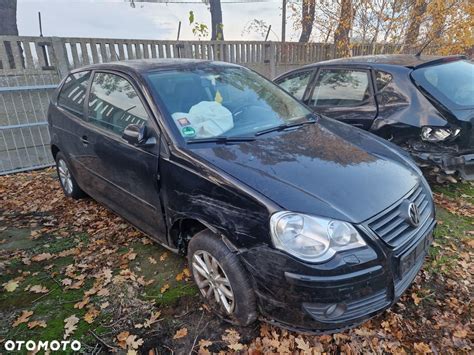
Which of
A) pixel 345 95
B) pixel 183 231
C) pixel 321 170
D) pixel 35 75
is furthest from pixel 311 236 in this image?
pixel 35 75

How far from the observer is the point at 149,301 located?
2654 millimetres

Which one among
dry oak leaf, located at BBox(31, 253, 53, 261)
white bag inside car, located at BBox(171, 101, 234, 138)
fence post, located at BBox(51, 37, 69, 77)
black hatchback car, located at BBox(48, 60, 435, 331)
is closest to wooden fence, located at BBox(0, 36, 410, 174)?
fence post, located at BBox(51, 37, 69, 77)

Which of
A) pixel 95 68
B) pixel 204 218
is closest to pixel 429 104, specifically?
pixel 204 218

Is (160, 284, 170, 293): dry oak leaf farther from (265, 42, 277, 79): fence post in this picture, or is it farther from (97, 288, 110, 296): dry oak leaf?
(265, 42, 277, 79): fence post

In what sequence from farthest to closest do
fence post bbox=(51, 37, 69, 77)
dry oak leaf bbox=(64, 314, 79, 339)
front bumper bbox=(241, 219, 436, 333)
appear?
fence post bbox=(51, 37, 69, 77) < dry oak leaf bbox=(64, 314, 79, 339) < front bumper bbox=(241, 219, 436, 333)

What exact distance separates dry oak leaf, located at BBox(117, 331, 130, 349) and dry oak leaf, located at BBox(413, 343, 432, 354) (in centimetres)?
198

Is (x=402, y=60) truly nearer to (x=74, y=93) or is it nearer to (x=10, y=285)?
(x=74, y=93)

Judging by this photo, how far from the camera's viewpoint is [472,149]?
3609 mm

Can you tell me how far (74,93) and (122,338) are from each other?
2.87 meters

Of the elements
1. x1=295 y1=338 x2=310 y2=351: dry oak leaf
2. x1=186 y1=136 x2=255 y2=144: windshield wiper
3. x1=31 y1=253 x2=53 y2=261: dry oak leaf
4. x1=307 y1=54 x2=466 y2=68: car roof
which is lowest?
x1=31 y1=253 x2=53 y2=261: dry oak leaf

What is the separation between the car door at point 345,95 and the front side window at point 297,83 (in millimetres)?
161

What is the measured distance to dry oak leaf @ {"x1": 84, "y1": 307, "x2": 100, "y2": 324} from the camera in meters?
2.49

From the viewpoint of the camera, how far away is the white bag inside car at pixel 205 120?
2555 mm

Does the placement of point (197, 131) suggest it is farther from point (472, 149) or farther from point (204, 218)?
point (472, 149)
